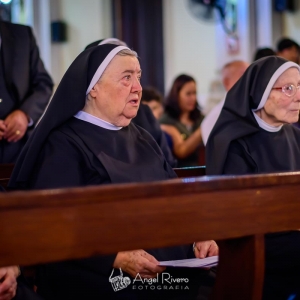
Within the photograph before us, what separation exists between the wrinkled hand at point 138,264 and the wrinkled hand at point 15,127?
146 cm

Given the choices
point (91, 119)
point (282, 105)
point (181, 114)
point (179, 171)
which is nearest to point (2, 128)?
point (91, 119)

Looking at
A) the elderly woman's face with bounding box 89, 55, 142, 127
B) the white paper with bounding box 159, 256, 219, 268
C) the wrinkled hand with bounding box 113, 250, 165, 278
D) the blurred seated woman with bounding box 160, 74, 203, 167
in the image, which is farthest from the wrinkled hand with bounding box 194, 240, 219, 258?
the blurred seated woman with bounding box 160, 74, 203, 167

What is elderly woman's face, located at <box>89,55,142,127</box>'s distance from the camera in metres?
2.89

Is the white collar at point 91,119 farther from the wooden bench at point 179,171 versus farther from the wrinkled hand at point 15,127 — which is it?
the wrinkled hand at point 15,127

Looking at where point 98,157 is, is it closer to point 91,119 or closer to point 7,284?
point 91,119

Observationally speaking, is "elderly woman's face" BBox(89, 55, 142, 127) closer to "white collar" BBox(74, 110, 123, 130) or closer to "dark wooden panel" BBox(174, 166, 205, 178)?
"white collar" BBox(74, 110, 123, 130)

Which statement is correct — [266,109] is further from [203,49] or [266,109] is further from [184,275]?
[203,49]

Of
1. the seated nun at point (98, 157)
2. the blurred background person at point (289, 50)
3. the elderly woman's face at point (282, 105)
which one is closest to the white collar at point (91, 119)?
the seated nun at point (98, 157)

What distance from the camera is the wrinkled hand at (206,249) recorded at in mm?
2580

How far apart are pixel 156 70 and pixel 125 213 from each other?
9007 millimetres

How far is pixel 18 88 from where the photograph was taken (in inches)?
151

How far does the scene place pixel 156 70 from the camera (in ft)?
34.3

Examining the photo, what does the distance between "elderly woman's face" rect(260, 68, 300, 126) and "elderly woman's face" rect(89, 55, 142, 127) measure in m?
0.88

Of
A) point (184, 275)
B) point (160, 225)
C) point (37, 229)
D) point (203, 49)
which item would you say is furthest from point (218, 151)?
point (203, 49)
